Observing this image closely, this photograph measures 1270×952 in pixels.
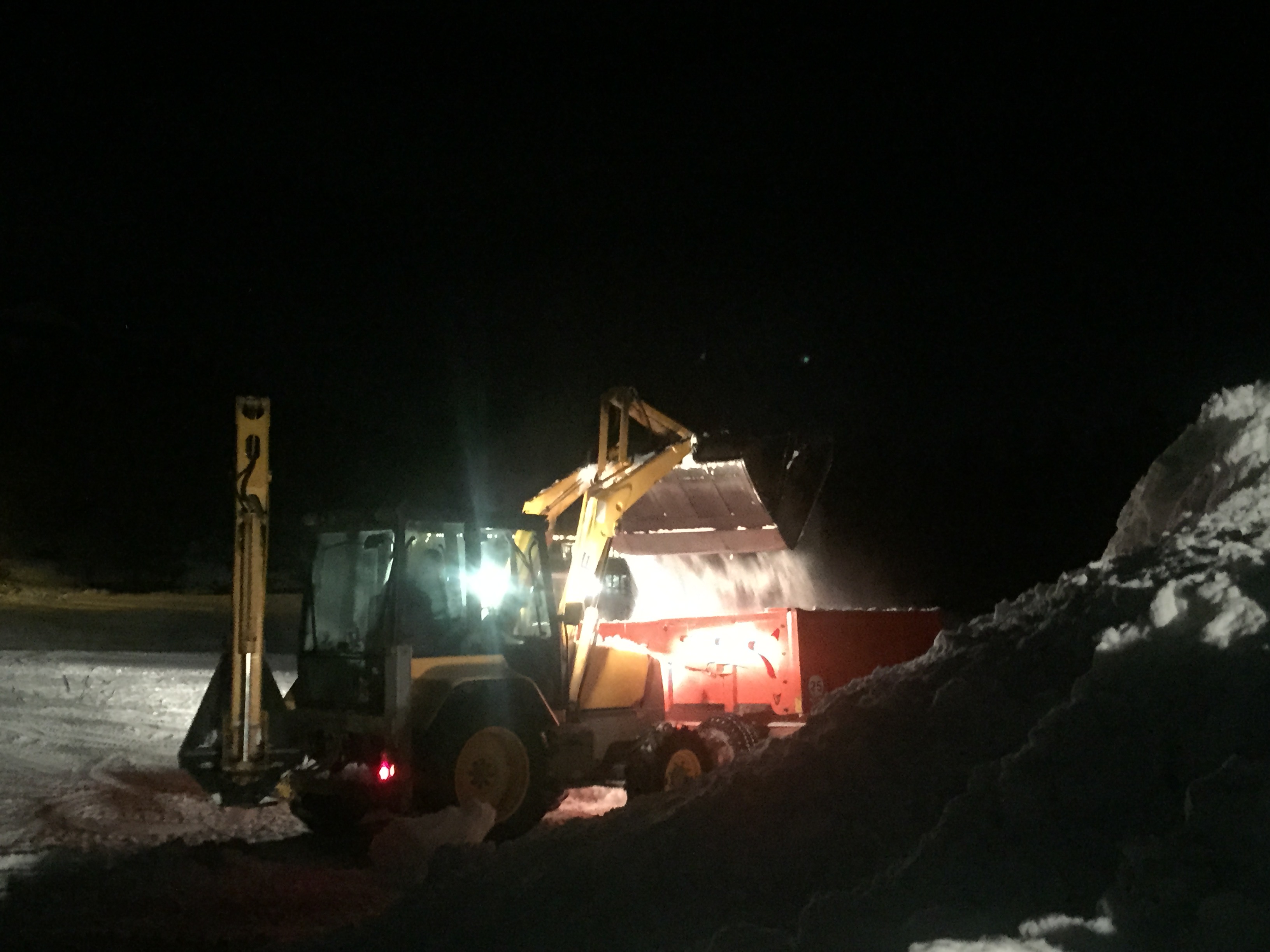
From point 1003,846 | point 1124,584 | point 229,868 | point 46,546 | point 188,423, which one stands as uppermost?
point 188,423

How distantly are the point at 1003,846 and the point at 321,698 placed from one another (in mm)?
Answer: 6193

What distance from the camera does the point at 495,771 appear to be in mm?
8711

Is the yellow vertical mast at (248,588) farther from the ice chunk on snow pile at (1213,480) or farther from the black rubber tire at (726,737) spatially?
the ice chunk on snow pile at (1213,480)

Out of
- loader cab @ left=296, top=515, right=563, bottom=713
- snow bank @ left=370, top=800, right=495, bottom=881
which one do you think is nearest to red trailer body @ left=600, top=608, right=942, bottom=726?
loader cab @ left=296, top=515, right=563, bottom=713

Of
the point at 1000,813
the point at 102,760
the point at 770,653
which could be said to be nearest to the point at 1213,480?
the point at 1000,813

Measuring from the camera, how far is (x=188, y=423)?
5384 cm

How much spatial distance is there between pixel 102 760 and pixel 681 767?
21.1 feet

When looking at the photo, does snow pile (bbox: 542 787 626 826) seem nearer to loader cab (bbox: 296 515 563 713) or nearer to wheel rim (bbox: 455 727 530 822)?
wheel rim (bbox: 455 727 530 822)

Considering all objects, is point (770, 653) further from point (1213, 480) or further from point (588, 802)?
point (1213, 480)

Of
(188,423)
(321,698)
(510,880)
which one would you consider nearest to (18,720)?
(321,698)

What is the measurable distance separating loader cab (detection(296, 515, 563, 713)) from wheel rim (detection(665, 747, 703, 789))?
1175 millimetres

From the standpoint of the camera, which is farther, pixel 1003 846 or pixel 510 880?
pixel 510 880

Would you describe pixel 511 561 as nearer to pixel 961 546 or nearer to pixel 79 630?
pixel 79 630

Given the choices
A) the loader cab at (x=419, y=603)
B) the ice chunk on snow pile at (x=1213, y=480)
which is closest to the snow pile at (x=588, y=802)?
the loader cab at (x=419, y=603)
